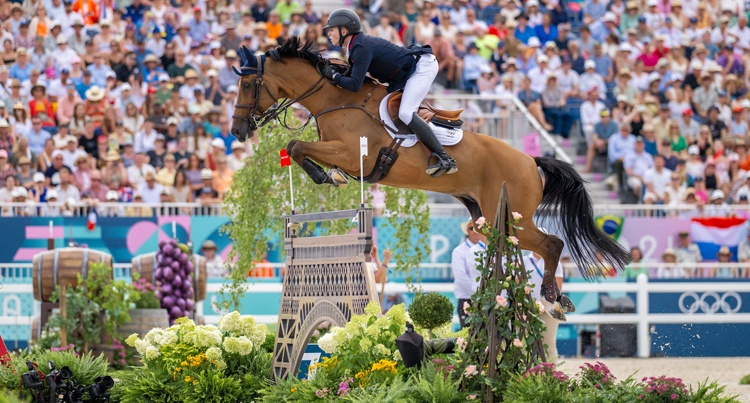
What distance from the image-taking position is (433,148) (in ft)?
28.8

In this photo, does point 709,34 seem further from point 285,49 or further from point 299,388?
point 299,388

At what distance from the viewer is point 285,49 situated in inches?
357

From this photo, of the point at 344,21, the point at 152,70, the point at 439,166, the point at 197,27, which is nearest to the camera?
the point at 344,21

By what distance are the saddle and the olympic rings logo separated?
713 centimetres

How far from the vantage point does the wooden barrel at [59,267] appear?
39.0 feet

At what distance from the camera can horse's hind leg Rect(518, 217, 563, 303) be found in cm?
928

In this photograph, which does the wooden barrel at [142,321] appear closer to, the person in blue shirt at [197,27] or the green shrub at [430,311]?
the green shrub at [430,311]

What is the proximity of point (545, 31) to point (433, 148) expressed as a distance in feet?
40.2

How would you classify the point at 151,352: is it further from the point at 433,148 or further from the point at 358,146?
the point at 433,148

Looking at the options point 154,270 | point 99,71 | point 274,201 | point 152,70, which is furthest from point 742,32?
point 154,270

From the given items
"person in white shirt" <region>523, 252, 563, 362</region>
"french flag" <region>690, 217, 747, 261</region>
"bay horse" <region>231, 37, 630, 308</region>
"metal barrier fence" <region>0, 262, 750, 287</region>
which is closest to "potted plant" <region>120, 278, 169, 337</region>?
"metal barrier fence" <region>0, 262, 750, 287</region>

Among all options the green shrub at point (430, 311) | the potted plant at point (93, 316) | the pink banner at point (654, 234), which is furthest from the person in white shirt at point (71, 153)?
the green shrub at point (430, 311)

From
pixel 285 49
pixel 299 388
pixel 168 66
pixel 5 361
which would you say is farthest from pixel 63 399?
pixel 168 66

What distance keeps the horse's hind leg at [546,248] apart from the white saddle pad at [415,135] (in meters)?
0.93
